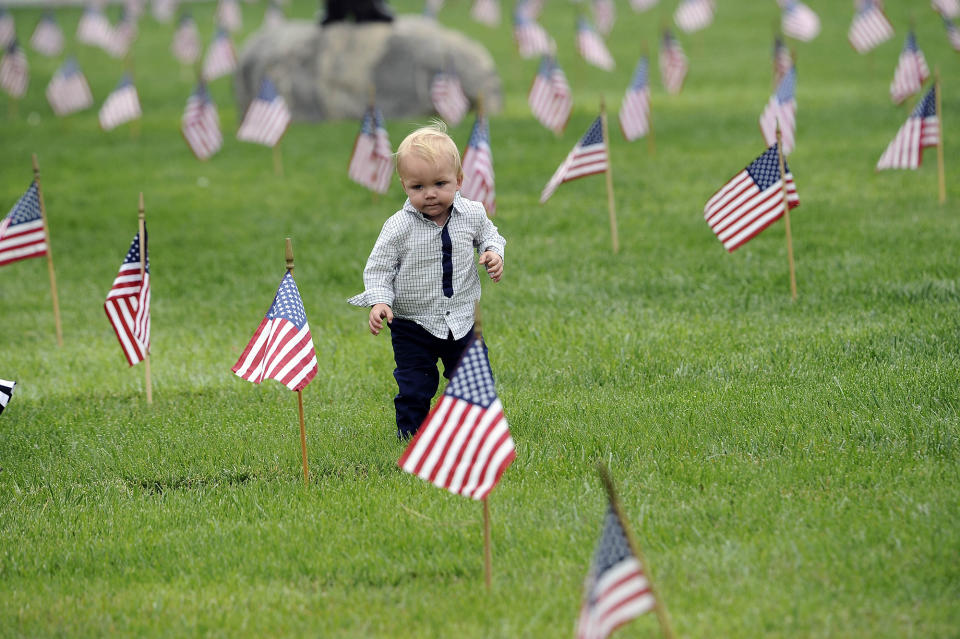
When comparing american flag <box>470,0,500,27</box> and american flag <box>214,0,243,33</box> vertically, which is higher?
american flag <box>214,0,243,33</box>

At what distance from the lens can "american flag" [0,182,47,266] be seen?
336 inches

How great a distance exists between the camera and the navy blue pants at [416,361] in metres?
6.14

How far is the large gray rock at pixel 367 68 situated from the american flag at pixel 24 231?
10409mm

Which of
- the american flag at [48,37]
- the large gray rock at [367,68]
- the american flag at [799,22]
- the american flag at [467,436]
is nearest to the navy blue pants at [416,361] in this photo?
the american flag at [467,436]

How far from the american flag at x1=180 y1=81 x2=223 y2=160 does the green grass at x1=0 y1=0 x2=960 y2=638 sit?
4.29ft

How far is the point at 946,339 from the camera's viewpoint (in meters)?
7.37

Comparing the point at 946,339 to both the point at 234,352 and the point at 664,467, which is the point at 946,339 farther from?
the point at 234,352

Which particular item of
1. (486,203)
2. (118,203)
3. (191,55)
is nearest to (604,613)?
(486,203)

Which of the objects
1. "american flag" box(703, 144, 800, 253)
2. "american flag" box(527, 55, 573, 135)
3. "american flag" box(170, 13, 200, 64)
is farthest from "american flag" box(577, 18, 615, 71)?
"american flag" box(703, 144, 800, 253)

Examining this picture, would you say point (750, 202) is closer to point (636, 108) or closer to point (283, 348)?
point (283, 348)

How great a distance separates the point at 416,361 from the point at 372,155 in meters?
6.37

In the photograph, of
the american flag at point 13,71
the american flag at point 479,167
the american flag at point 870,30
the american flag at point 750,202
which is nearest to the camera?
the american flag at point 750,202

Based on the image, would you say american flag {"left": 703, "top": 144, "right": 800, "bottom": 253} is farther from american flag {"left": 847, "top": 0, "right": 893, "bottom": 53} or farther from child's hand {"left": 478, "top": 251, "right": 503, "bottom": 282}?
american flag {"left": 847, "top": 0, "right": 893, "bottom": 53}

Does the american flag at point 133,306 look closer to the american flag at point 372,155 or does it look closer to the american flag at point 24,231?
the american flag at point 24,231
